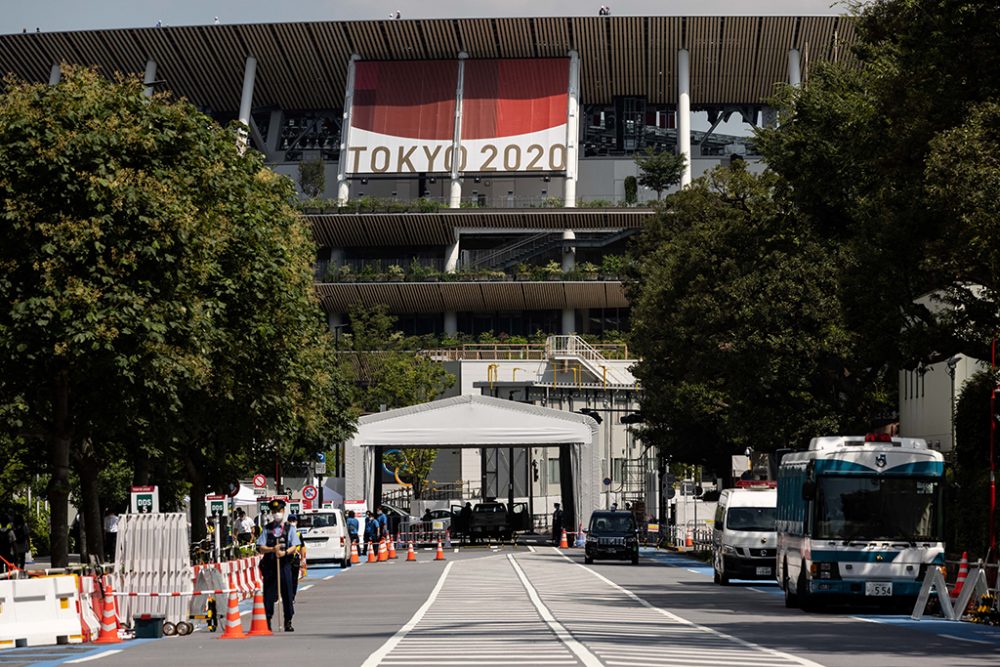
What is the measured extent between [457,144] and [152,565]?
91.7 metres

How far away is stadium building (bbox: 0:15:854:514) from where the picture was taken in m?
116

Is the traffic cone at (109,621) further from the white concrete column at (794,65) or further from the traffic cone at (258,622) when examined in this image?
the white concrete column at (794,65)

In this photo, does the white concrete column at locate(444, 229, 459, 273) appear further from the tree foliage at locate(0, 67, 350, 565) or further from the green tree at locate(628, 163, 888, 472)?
the tree foliage at locate(0, 67, 350, 565)

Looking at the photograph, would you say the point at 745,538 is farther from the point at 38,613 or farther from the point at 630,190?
the point at 630,190

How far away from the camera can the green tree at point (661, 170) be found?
383ft

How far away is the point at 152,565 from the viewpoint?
27.0 m

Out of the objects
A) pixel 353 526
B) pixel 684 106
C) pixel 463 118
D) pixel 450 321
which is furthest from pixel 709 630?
pixel 450 321

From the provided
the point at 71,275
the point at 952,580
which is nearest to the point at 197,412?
the point at 71,275

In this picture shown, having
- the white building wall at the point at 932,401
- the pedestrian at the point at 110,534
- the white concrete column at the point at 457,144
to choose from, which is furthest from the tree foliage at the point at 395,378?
the pedestrian at the point at 110,534

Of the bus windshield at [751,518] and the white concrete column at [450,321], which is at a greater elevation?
the white concrete column at [450,321]

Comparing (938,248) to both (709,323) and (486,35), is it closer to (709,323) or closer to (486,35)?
(709,323)

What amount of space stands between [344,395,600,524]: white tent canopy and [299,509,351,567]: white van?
16.1 m

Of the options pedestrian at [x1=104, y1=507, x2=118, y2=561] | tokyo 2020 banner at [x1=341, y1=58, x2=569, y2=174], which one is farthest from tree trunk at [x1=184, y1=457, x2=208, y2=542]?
tokyo 2020 banner at [x1=341, y1=58, x2=569, y2=174]

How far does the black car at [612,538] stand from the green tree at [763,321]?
14.6 ft
